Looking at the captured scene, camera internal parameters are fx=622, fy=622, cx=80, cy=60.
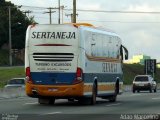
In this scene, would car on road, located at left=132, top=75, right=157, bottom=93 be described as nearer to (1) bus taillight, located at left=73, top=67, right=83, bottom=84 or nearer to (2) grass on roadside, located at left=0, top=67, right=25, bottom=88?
(2) grass on roadside, located at left=0, top=67, right=25, bottom=88

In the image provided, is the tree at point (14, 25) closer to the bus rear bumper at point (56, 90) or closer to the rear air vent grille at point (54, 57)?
the rear air vent grille at point (54, 57)

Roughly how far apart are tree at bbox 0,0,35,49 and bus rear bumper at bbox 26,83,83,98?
3127 inches

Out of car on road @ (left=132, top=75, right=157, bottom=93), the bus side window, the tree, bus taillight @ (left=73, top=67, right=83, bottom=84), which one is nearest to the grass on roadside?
car on road @ (left=132, top=75, right=157, bottom=93)

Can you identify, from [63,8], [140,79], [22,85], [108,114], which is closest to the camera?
[108,114]

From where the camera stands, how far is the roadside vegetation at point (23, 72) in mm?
73281

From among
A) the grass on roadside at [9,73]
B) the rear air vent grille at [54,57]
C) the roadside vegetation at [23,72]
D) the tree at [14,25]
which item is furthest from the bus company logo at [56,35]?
the tree at [14,25]

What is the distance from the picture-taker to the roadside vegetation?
73281mm

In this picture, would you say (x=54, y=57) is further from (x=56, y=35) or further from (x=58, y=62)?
(x=56, y=35)

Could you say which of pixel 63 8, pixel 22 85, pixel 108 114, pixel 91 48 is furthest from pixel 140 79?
pixel 63 8

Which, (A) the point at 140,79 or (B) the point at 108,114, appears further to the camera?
(A) the point at 140,79

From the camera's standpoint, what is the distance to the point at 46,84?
2767 centimetres

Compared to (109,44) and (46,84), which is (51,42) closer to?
(46,84)

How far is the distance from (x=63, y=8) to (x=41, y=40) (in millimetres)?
85666

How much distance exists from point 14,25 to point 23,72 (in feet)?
120
